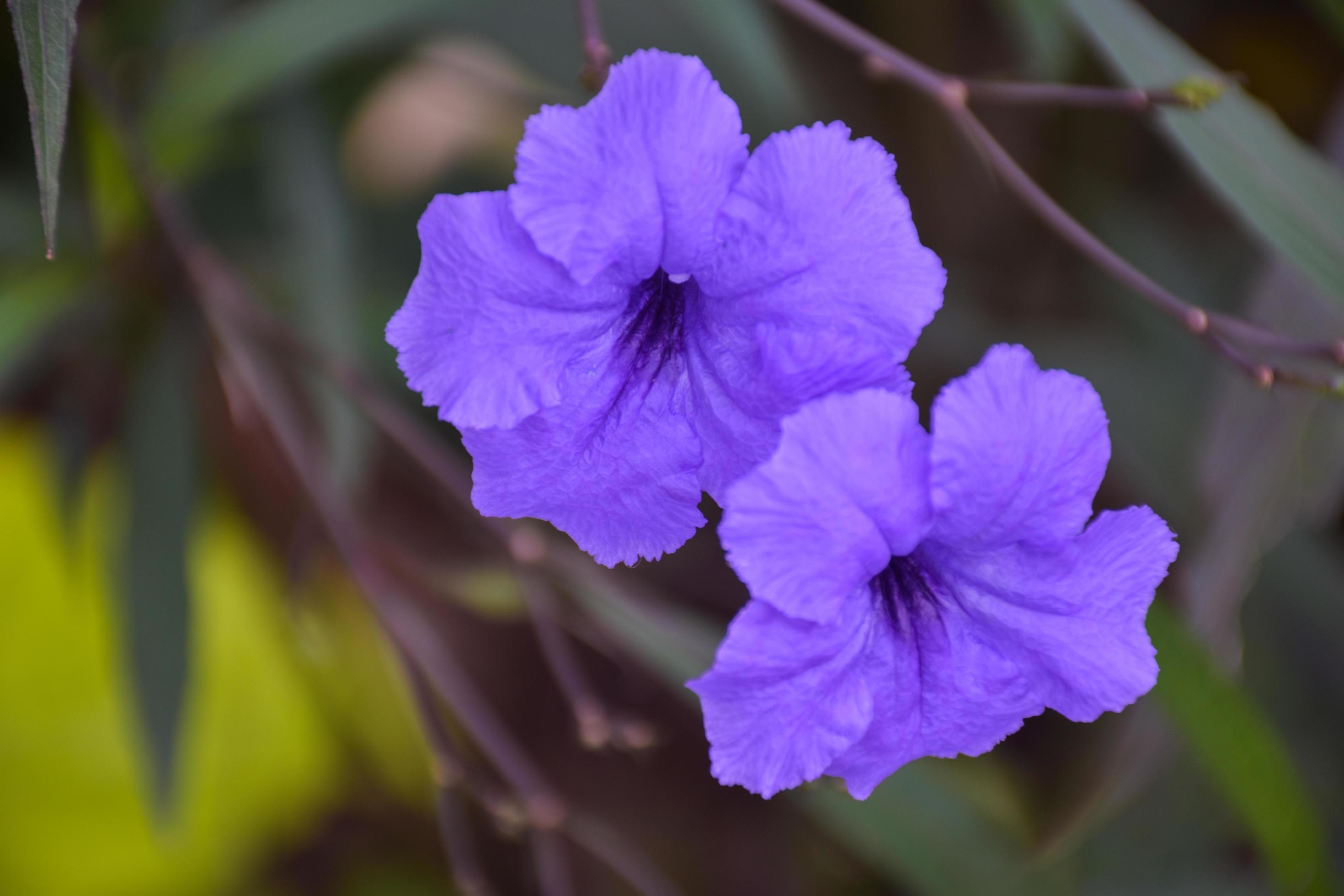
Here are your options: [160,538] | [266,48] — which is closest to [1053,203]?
[266,48]

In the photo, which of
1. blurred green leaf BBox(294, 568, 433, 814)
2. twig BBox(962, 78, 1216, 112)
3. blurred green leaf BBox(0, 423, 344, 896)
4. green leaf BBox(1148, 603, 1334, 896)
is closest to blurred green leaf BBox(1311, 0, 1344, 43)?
twig BBox(962, 78, 1216, 112)

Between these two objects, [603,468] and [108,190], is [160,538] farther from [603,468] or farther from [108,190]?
[603,468]

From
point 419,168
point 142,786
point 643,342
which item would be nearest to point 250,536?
point 142,786

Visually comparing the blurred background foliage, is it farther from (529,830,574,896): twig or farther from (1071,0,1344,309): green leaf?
(529,830,574,896): twig

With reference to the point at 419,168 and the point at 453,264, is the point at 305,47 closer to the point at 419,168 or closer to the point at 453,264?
the point at 453,264

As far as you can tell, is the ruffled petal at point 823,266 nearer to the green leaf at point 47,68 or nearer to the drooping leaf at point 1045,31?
the green leaf at point 47,68

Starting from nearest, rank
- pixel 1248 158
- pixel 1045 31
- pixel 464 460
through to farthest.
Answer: pixel 1248 158 < pixel 1045 31 < pixel 464 460
